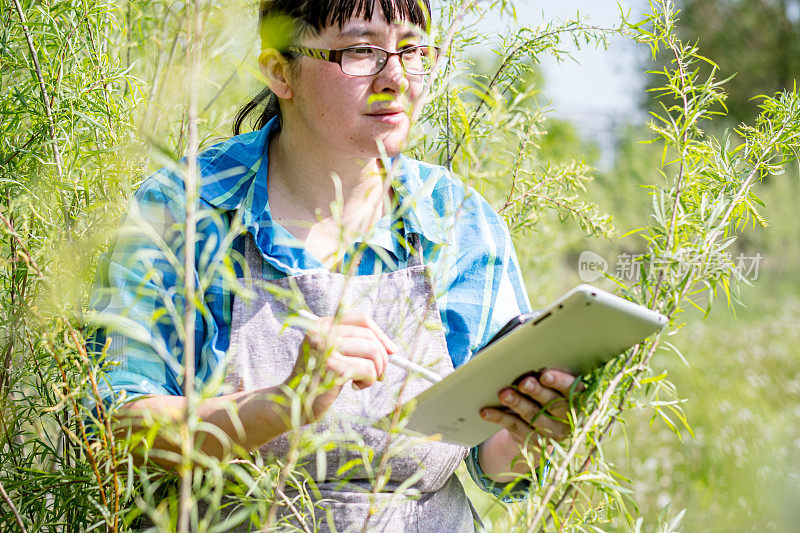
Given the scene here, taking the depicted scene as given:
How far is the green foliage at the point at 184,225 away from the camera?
0.89m

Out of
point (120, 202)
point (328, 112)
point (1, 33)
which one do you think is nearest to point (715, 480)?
point (328, 112)

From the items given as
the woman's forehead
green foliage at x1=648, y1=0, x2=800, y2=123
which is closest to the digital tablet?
the woman's forehead

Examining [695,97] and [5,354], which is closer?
[695,97]

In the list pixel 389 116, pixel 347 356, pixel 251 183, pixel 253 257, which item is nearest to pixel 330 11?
pixel 389 116

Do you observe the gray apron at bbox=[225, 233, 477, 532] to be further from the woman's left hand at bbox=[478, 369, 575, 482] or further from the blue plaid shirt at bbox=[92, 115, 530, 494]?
the woman's left hand at bbox=[478, 369, 575, 482]

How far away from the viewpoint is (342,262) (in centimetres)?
115

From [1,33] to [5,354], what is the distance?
49 cm

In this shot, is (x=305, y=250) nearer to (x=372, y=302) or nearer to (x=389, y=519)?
(x=372, y=302)

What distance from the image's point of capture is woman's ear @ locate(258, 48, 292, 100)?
4.74 feet

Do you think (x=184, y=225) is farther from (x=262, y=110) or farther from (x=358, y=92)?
(x=262, y=110)

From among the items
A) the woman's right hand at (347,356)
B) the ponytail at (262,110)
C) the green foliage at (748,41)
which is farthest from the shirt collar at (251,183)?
the green foliage at (748,41)

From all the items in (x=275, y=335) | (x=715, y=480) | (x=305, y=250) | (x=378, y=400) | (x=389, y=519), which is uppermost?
(x=305, y=250)

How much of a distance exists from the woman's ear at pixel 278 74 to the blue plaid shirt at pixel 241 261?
3.6 inches

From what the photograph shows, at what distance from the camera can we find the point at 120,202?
1.21 m
